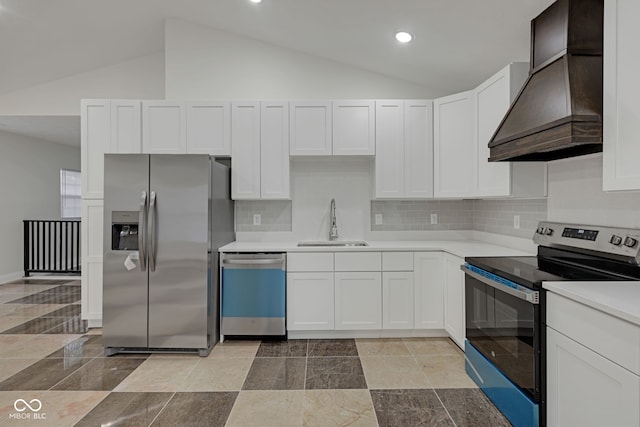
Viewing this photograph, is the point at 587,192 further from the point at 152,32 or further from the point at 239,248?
the point at 152,32

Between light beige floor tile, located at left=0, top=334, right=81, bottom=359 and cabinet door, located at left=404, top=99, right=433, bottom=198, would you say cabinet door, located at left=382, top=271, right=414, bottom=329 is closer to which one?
cabinet door, located at left=404, top=99, right=433, bottom=198

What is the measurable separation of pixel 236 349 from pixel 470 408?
1.94m

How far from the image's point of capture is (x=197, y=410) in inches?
90.5

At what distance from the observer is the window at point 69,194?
→ 24.8ft

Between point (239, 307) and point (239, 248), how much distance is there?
0.54m

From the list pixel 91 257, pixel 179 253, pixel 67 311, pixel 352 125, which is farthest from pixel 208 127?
pixel 67 311

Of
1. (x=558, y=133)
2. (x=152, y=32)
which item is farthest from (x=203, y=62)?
(x=558, y=133)

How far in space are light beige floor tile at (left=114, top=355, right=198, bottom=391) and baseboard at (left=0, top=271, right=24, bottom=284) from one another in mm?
4810

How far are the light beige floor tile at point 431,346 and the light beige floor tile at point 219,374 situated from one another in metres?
1.42

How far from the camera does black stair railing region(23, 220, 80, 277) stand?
21.4 feet

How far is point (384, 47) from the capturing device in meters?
3.53

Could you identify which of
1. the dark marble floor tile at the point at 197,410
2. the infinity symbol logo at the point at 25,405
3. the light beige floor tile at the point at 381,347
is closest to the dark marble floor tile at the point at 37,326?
the infinity symbol logo at the point at 25,405

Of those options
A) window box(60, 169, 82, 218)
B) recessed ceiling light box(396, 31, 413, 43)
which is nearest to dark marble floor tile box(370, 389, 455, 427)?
recessed ceiling light box(396, 31, 413, 43)

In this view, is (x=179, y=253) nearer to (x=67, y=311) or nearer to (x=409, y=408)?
(x=409, y=408)
